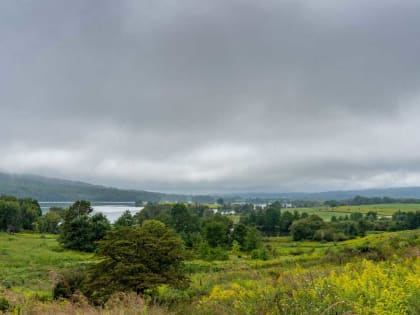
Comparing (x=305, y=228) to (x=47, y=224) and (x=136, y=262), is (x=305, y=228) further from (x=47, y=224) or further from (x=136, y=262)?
(x=136, y=262)

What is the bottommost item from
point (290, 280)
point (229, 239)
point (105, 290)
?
point (229, 239)

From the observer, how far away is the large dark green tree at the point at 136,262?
484 inches

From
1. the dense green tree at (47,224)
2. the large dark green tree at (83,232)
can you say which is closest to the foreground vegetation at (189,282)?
the large dark green tree at (83,232)

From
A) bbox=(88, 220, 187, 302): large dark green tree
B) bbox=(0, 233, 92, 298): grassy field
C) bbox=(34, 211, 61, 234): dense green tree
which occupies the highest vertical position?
bbox=(88, 220, 187, 302): large dark green tree

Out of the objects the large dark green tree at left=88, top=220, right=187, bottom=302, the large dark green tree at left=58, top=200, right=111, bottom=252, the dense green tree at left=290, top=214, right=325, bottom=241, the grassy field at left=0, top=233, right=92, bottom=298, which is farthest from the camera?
the dense green tree at left=290, top=214, right=325, bottom=241

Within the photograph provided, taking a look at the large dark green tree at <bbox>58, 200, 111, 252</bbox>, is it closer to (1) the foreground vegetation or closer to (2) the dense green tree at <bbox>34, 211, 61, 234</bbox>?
(1) the foreground vegetation

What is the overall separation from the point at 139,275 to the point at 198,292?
2092 mm

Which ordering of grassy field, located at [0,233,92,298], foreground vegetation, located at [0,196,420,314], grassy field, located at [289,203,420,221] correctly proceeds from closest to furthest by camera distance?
foreground vegetation, located at [0,196,420,314]
grassy field, located at [0,233,92,298]
grassy field, located at [289,203,420,221]

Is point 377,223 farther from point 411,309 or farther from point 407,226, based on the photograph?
point 411,309

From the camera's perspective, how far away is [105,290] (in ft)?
39.9

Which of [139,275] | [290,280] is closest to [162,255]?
[139,275]

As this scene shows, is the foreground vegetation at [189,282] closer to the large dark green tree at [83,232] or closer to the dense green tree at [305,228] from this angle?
the large dark green tree at [83,232]

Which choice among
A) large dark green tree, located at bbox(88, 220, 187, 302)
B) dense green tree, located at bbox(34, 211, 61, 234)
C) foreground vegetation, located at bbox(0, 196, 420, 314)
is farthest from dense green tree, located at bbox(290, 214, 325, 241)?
large dark green tree, located at bbox(88, 220, 187, 302)

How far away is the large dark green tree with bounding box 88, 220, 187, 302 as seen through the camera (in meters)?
12.3
